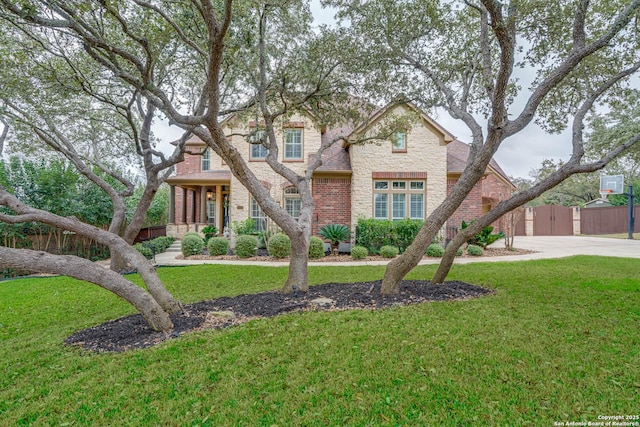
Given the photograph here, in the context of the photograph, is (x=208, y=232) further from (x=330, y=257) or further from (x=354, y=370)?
(x=354, y=370)

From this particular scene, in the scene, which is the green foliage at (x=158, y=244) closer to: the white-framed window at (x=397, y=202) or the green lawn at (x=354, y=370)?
the green lawn at (x=354, y=370)

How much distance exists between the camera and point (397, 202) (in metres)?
14.0

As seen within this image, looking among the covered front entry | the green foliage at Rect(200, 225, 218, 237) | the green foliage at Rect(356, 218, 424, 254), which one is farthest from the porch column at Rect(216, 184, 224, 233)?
the green foliage at Rect(356, 218, 424, 254)

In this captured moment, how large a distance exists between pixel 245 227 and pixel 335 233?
389 cm

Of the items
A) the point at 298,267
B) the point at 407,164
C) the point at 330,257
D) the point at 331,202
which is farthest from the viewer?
the point at 331,202

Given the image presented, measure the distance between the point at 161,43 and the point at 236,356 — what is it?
6.39 m

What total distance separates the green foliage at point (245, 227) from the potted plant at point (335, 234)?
3.02m

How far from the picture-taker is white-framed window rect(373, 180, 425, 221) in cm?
1391

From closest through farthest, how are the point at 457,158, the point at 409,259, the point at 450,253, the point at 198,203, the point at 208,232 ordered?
the point at 409,259
the point at 450,253
the point at 208,232
the point at 457,158
the point at 198,203

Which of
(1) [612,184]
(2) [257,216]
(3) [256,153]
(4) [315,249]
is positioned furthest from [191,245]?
(1) [612,184]

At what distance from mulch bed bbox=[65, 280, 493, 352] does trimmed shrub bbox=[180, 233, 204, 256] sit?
22.9 feet

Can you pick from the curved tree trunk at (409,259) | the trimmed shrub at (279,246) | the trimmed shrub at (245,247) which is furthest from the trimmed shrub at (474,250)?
the trimmed shrub at (245,247)

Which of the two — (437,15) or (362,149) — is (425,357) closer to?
(437,15)

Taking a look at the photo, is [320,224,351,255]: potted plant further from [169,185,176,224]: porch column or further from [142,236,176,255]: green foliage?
[169,185,176,224]: porch column
